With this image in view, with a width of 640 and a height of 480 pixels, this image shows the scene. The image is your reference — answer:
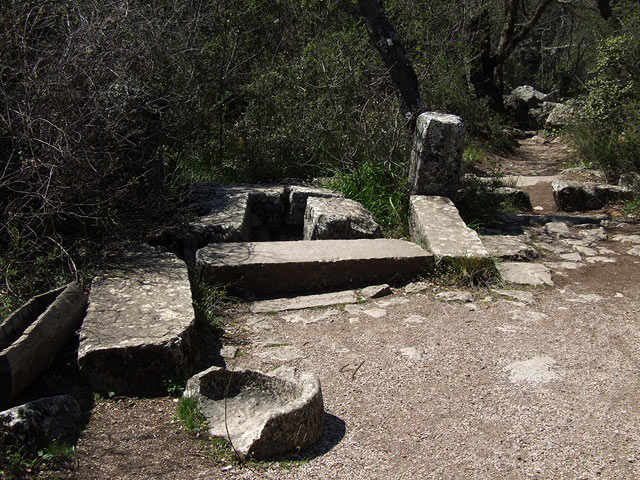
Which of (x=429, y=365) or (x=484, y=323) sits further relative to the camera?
(x=484, y=323)

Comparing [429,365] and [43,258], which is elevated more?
[43,258]

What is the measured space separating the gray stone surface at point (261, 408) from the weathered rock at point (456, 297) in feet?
5.27

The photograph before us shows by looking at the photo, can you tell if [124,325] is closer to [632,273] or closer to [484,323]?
[484,323]

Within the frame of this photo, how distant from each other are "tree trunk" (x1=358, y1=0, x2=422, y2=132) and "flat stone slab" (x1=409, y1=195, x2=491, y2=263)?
1330mm

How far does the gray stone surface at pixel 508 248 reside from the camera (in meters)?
5.41

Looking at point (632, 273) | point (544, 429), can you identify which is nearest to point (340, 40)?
point (632, 273)

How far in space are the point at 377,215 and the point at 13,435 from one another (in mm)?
4132

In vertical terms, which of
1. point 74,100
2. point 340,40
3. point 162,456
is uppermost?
point 340,40

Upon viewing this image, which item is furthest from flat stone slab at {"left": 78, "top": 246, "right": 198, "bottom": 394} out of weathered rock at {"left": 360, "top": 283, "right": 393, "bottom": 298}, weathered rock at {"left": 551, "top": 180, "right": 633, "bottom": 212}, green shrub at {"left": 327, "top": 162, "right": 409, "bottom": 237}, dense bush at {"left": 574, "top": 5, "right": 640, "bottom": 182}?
dense bush at {"left": 574, "top": 5, "right": 640, "bottom": 182}

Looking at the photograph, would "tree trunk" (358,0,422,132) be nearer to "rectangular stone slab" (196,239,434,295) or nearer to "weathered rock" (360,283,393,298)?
"rectangular stone slab" (196,239,434,295)

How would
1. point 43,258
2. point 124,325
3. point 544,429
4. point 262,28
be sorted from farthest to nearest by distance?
point 262,28, point 43,258, point 124,325, point 544,429

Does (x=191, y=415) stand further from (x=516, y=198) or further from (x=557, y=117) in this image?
(x=557, y=117)

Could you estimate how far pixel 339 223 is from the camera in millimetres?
5539

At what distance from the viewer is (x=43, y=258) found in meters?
4.00
